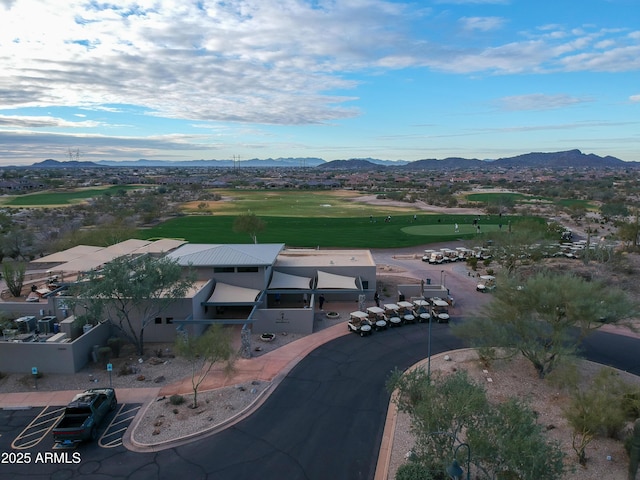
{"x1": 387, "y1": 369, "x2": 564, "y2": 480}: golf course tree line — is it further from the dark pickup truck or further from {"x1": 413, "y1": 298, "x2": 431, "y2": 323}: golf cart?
{"x1": 413, "y1": 298, "x2": 431, "y2": 323}: golf cart

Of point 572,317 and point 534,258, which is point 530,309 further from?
point 534,258

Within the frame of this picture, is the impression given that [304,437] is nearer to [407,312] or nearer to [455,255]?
[407,312]

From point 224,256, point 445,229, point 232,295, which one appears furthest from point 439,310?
point 445,229

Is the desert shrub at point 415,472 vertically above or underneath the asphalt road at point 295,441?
above

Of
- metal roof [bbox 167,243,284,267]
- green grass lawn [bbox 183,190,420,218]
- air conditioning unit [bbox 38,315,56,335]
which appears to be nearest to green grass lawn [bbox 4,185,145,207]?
green grass lawn [bbox 183,190,420,218]

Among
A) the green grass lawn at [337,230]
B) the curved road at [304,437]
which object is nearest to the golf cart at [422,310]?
the curved road at [304,437]

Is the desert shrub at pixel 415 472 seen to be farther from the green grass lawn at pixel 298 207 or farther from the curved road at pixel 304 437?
the green grass lawn at pixel 298 207
